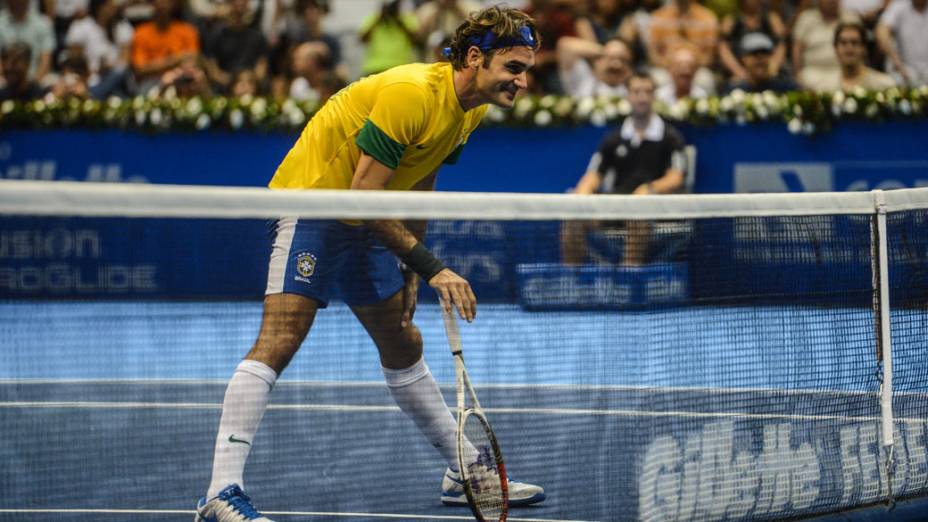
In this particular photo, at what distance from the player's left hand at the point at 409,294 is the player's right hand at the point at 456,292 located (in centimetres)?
20

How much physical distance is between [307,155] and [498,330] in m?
1.13

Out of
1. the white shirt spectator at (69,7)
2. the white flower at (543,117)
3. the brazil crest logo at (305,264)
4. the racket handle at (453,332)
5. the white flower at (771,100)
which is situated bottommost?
the racket handle at (453,332)

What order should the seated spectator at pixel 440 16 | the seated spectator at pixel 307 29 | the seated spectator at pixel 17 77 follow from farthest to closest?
the seated spectator at pixel 307 29, the seated spectator at pixel 440 16, the seated spectator at pixel 17 77

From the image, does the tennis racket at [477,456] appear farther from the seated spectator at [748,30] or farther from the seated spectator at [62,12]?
the seated spectator at [62,12]

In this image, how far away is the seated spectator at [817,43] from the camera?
12805 mm

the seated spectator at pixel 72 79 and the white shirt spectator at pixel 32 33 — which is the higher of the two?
the white shirt spectator at pixel 32 33

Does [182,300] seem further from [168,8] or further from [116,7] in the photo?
[116,7]

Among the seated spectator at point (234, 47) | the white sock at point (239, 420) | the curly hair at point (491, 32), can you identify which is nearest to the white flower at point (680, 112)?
the seated spectator at point (234, 47)

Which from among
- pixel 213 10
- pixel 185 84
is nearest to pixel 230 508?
pixel 185 84

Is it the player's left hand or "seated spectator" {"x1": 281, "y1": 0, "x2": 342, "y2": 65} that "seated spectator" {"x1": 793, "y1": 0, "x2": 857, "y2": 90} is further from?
the player's left hand

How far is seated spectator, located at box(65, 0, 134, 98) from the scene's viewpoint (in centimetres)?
1366

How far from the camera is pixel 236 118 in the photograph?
11.9m

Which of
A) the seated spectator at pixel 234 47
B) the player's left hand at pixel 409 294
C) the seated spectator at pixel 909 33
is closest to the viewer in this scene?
the player's left hand at pixel 409 294

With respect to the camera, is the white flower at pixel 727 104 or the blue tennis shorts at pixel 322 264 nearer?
the blue tennis shorts at pixel 322 264
